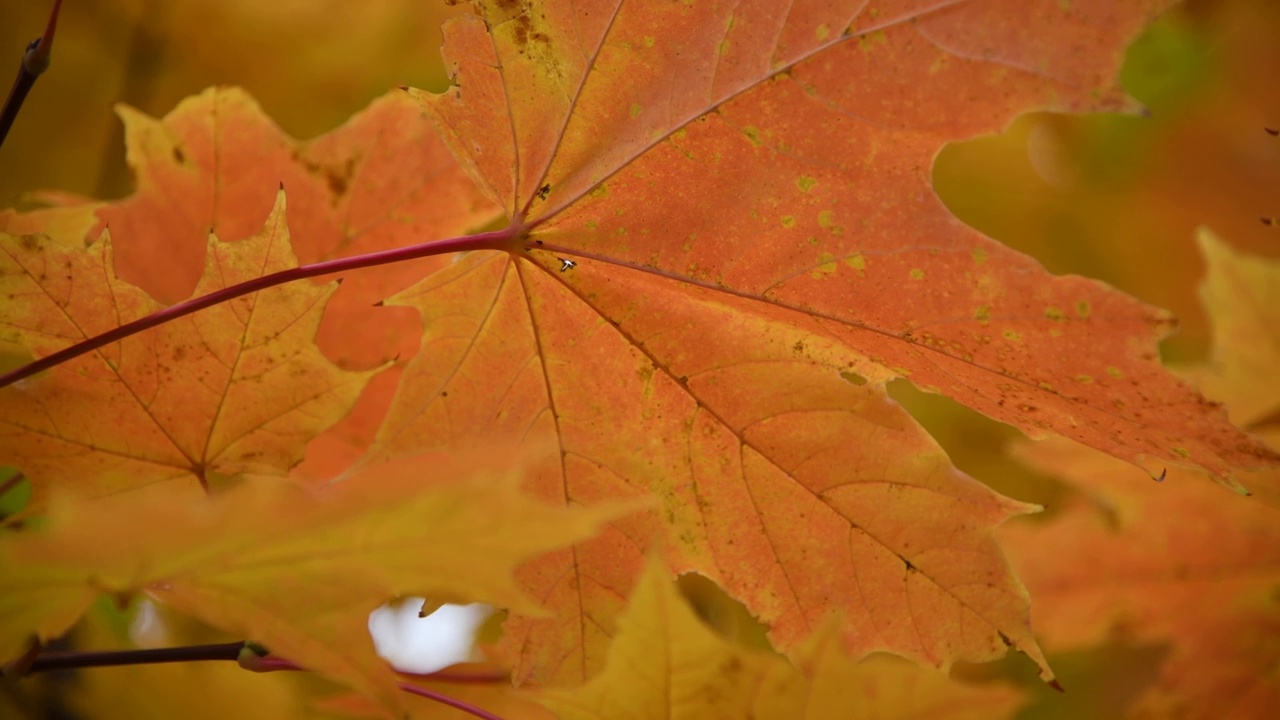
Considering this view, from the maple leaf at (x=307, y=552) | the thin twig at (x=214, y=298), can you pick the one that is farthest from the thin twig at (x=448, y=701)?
the thin twig at (x=214, y=298)

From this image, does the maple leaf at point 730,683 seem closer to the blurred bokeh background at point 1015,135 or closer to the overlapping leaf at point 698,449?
the overlapping leaf at point 698,449

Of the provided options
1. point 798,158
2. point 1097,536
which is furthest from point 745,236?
point 1097,536

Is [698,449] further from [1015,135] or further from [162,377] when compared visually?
[1015,135]

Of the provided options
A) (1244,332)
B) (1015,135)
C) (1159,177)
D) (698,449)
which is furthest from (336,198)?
(1159,177)

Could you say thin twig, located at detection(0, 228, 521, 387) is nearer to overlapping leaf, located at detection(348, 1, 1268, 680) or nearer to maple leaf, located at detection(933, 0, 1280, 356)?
overlapping leaf, located at detection(348, 1, 1268, 680)

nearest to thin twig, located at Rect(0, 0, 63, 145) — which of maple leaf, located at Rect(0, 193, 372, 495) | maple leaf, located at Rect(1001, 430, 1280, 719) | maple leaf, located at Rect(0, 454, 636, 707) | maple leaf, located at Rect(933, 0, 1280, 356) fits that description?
maple leaf, located at Rect(0, 193, 372, 495)

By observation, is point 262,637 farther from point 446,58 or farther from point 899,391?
point 899,391
